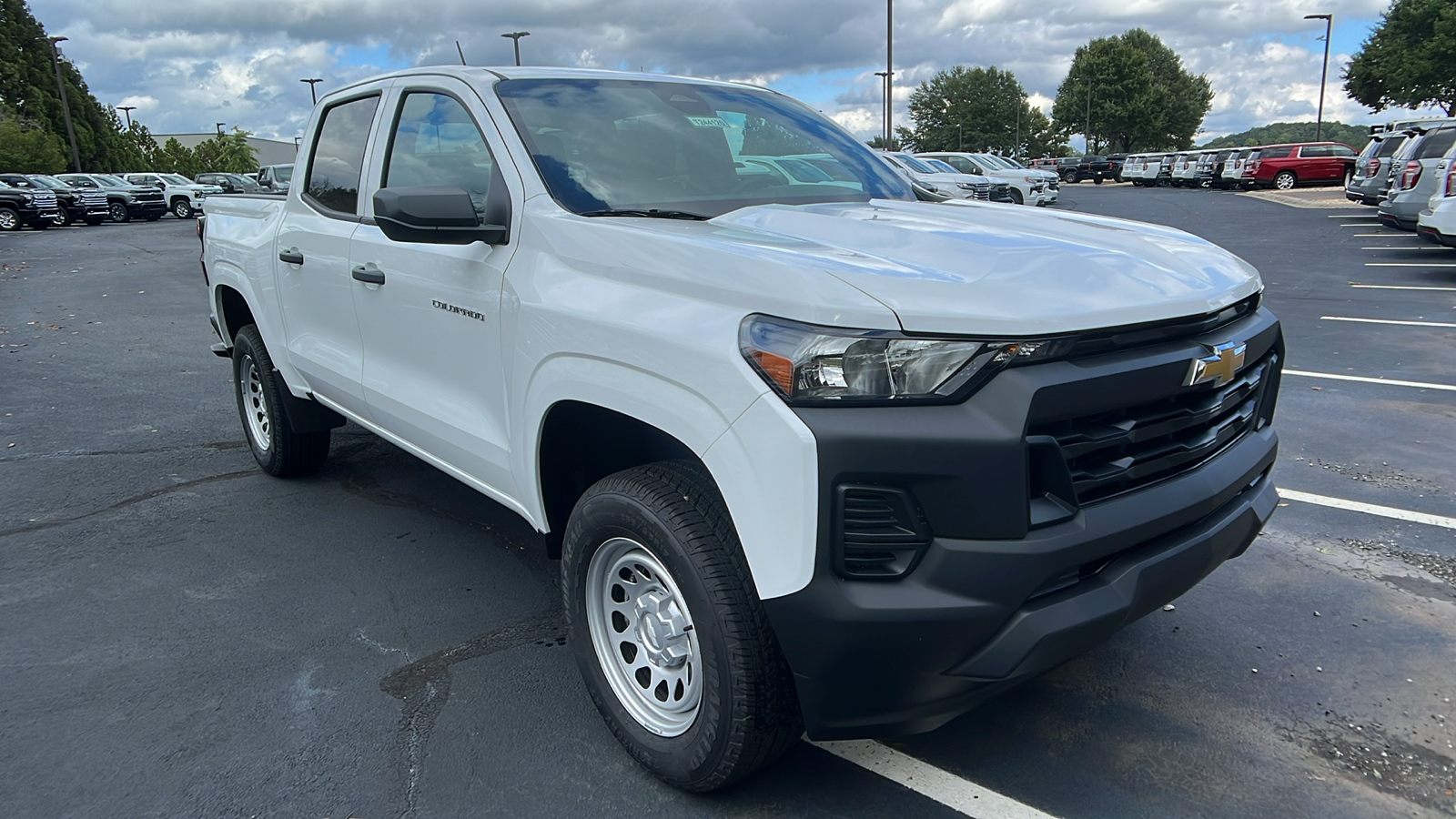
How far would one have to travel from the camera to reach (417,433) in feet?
11.9

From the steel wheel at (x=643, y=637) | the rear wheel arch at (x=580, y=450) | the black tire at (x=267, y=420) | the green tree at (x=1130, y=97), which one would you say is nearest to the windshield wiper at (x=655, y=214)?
the rear wheel arch at (x=580, y=450)

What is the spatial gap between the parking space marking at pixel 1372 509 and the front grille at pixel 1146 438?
242 centimetres

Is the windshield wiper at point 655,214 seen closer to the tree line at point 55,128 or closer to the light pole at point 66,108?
the tree line at point 55,128

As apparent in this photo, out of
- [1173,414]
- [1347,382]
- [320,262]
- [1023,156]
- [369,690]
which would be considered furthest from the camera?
[1023,156]

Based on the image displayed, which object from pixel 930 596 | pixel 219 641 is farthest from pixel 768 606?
pixel 219 641

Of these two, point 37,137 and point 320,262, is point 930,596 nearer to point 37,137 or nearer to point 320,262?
point 320,262

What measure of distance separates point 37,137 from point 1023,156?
85620mm

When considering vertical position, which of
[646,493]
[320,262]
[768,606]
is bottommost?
[768,606]

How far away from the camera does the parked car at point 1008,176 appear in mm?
27172

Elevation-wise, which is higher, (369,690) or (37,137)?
(37,137)

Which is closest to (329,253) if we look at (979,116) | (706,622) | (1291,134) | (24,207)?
(706,622)

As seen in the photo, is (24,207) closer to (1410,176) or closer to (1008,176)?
(1008,176)

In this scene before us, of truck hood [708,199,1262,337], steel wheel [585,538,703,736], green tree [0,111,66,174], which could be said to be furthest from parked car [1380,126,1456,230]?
green tree [0,111,66,174]

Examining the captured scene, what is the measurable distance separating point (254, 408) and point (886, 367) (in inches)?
181
